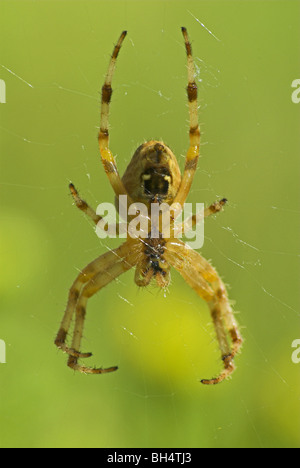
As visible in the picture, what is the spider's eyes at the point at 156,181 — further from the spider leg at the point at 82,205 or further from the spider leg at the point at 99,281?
the spider leg at the point at 99,281

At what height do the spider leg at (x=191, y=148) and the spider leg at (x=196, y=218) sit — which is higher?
the spider leg at (x=191, y=148)

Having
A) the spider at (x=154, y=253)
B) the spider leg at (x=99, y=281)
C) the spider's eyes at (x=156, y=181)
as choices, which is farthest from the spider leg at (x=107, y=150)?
the spider leg at (x=99, y=281)

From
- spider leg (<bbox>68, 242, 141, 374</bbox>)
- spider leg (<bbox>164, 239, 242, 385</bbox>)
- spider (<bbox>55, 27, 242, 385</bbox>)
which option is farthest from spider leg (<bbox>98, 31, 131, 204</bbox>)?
spider leg (<bbox>164, 239, 242, 385</bbox>)

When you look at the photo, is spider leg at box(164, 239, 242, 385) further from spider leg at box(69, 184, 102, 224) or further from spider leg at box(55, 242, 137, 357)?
spider leg at box(69, 184, 102, 224)

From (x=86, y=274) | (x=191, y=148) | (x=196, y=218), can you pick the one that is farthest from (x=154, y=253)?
(x=191, y=148)

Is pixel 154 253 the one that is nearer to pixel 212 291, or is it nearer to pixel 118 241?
pixel 212 291

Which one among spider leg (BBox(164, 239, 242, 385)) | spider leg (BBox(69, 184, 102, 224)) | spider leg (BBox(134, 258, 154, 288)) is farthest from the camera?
spider leg (BBox(164, 239, 242, 385))
